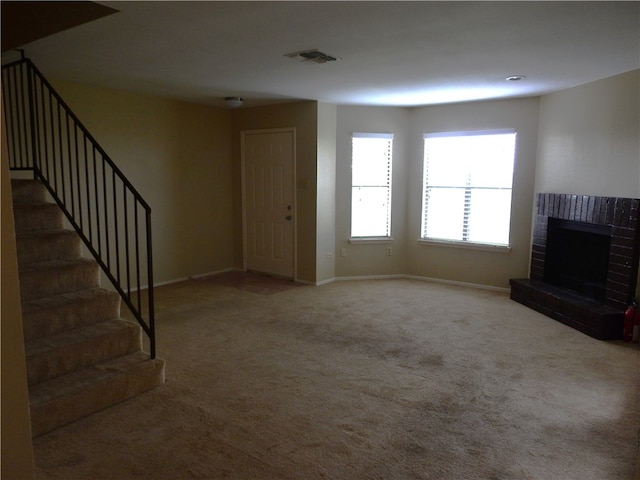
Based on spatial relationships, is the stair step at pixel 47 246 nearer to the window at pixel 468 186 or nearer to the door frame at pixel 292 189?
the door frame at pixel 292 189

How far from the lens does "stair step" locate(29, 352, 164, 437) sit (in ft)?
8.14

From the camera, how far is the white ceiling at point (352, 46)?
2510 millimetres

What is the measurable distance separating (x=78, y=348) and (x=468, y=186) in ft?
15.7

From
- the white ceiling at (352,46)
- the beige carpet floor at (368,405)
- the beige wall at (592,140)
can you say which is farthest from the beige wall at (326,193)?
the beige wall at (592,140)

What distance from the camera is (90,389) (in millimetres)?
2656

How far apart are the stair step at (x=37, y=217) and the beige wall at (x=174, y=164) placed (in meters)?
1.74

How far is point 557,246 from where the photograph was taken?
5.06 meters

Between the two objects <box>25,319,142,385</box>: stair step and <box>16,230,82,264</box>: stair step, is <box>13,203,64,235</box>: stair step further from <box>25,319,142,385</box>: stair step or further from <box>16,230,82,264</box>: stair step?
<box>25,319,142,385</box>: stair step

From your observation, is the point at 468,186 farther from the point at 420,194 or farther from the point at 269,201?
the point at 269,201

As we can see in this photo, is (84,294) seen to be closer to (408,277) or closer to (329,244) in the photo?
(329,244)

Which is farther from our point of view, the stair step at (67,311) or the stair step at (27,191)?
the stair step at (27,191)

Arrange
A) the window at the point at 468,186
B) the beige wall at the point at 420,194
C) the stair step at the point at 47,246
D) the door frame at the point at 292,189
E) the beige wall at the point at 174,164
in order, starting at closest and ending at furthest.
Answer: the stair step at the point at 47,246 → the beige wall at the point at 174,164 → the beige wall at the point at 420,194 → the window at the point at 468,186 → the door frame at the point at 292,189

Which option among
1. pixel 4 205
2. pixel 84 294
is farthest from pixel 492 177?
pixel 4 205

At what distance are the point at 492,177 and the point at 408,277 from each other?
1803 mm
